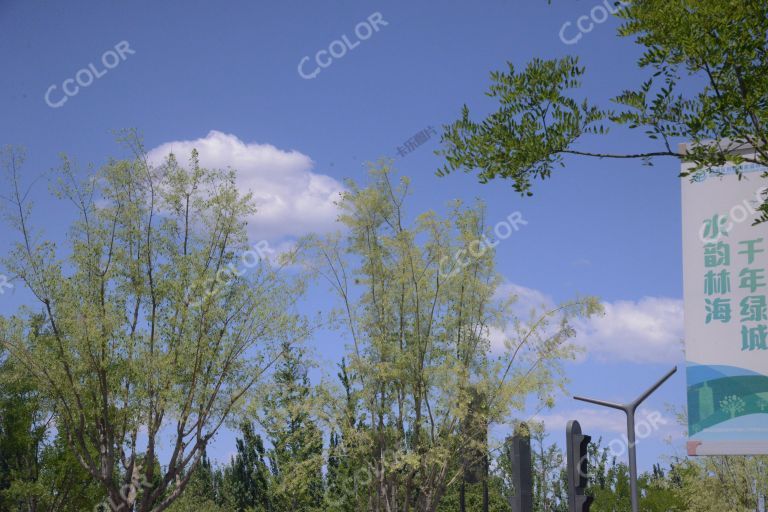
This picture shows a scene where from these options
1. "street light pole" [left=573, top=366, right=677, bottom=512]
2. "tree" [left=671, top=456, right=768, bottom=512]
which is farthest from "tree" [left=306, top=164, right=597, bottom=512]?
"tree" [left=671, top=456, right=768, bottom=512]

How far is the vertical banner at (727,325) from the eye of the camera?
58.7 feet

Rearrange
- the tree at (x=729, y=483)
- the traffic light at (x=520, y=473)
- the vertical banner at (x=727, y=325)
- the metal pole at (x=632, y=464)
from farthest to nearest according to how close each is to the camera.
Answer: the tree at (x=729, y=483) < the metal pole at (x=632, y=464) < the vertical banner at (x=727, y=325) < the traffic light at (x=520, y=473)

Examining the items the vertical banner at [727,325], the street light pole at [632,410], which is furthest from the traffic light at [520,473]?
the street light pole at [632,410]

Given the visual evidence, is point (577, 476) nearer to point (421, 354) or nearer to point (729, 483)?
point (421, 354)

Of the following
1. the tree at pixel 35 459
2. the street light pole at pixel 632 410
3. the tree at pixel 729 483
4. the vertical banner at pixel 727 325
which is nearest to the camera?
the vertical banner at pixel 727 325

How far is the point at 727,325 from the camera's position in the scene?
18.0m

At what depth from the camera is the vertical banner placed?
1791 cm

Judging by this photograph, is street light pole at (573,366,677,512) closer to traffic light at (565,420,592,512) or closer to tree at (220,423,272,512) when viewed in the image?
traffic light at (565,420,592,512)

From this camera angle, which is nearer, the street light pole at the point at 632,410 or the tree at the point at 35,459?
the street light pole at the point at 632,410

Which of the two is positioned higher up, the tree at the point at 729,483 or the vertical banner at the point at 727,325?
the vertical banner at the point at 727,325

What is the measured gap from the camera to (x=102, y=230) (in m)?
24.6

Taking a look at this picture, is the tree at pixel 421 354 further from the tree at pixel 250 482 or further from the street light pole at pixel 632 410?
the tree at pixel 250 482

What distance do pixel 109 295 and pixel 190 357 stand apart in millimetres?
3406

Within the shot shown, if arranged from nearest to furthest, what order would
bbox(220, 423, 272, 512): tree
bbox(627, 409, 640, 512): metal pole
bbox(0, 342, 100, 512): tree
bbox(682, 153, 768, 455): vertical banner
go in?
→ 1. bbox(682, 153, 768, 455): vertical banner
2. bbox(627, 409, 640, 512): metal pole
3. bbox(0, 342, 100, 512): tree
4. bbox(220, 423, 272, 512): tree
